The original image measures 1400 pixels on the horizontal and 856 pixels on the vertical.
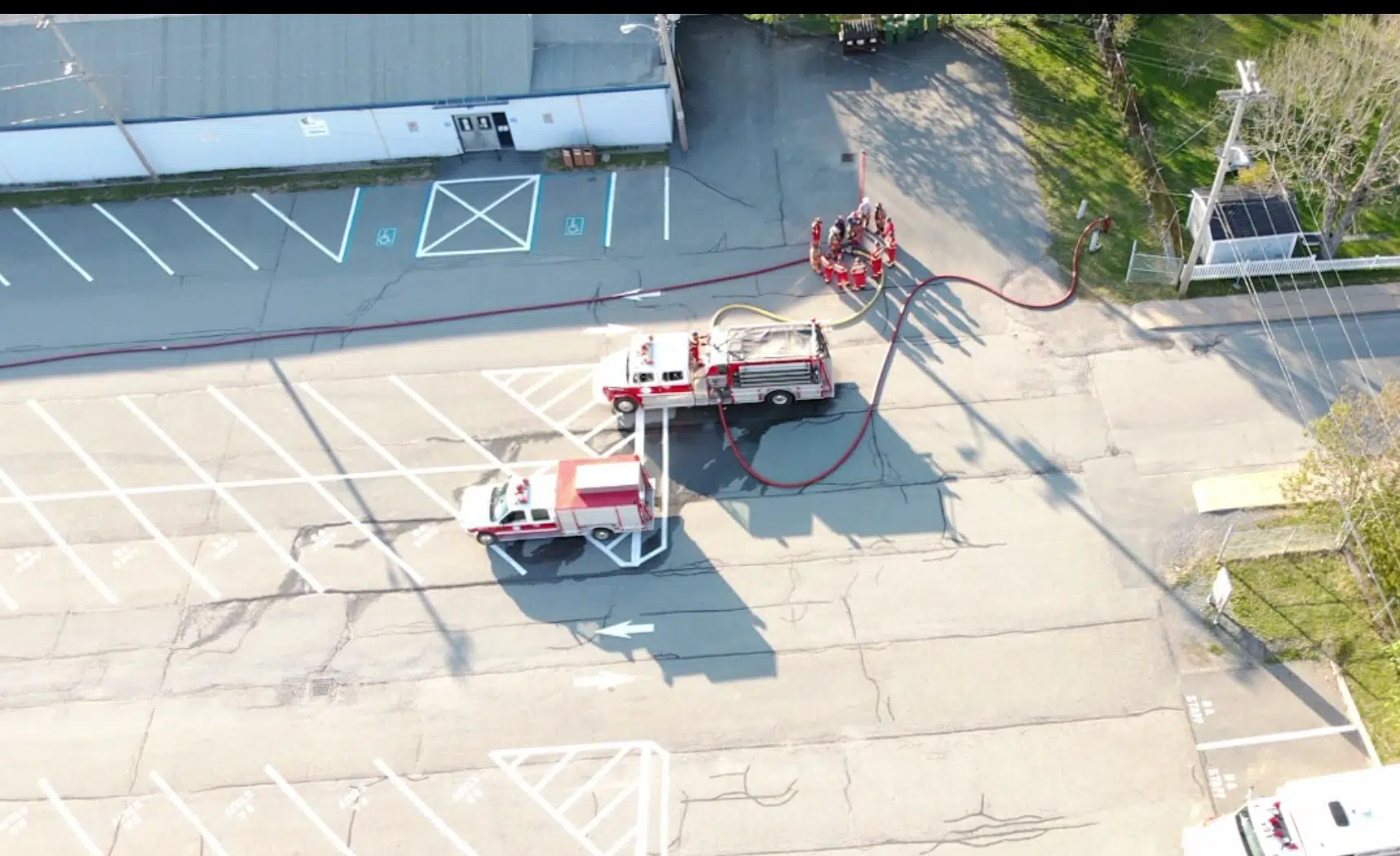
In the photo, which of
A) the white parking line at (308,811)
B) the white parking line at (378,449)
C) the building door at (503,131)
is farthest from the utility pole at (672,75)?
the white parking line at (308,811)

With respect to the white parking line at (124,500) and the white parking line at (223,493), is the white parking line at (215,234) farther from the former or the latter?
the white parking line at (124,500)

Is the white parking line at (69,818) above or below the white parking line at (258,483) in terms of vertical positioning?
below

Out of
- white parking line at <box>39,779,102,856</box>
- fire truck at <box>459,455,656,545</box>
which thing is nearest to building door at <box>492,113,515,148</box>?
fire truck at <box>459,455,656,545</box>

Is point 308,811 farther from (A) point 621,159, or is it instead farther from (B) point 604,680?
(A) point 621,159

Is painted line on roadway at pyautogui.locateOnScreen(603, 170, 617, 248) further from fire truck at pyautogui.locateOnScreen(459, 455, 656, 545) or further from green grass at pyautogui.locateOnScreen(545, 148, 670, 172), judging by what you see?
fire truck at pyautogui.locateOnScreen(459, 455, 656, 545)
